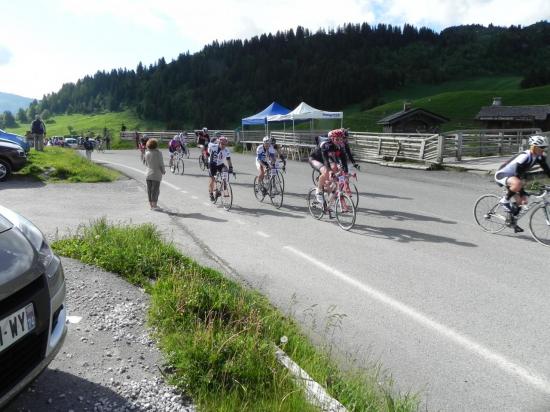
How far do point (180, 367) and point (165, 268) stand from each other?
2.51 metres

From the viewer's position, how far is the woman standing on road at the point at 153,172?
11.8 meters

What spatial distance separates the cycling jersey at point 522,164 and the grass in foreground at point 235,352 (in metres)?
6.01

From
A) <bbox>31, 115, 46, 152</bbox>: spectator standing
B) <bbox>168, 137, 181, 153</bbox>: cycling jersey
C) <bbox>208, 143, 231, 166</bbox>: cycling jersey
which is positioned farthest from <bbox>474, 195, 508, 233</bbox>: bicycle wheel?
<bbox>31, 115, 46, 152</bbox>: spectator standing

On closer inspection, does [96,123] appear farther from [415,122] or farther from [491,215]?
[491,215]

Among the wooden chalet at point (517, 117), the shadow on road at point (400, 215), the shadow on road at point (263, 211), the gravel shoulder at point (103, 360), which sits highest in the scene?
the wooden chalet at point (517, 117)

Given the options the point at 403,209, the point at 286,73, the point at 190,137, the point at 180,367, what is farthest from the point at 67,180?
the point at 286,73

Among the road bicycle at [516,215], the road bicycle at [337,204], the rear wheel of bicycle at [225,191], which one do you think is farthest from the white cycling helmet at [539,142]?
the rear wheel of bicycle at [225,191]

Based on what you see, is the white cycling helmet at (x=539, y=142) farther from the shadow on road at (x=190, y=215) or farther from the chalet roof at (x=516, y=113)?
the chalet roof at (x=516, y=113)

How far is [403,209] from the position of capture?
38.1 feet

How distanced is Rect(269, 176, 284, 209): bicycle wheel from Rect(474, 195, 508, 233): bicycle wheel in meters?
4.96

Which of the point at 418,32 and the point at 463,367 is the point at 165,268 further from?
the point at 418,32

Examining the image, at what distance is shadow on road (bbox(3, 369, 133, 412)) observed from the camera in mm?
3037

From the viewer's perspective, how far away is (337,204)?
32.0ft

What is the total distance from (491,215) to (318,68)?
Result: 125897mm
